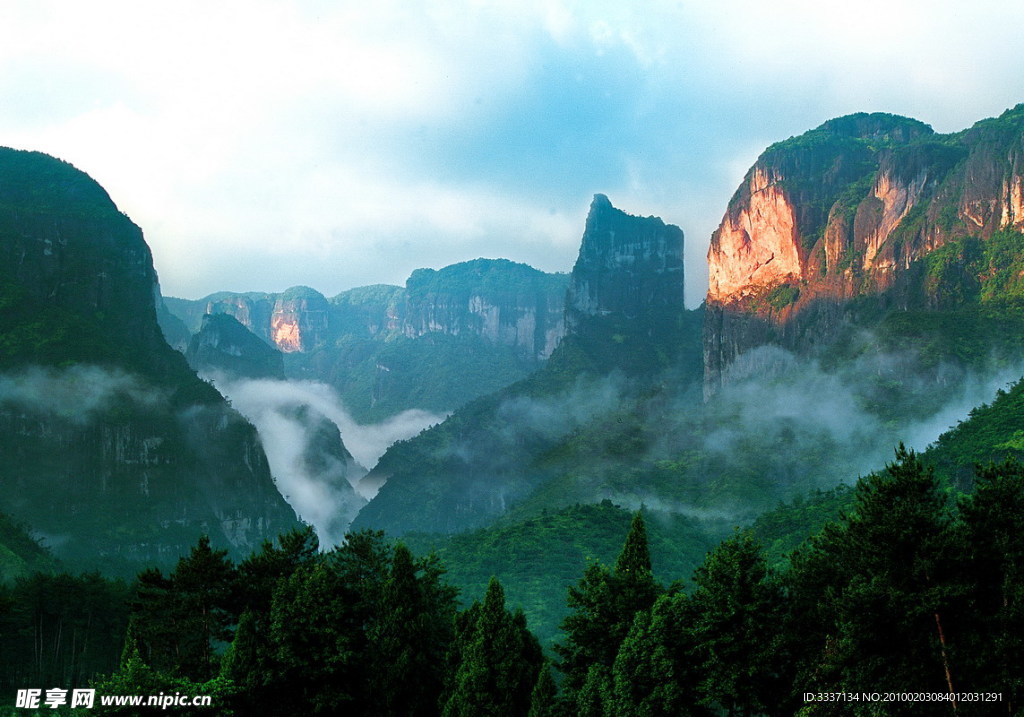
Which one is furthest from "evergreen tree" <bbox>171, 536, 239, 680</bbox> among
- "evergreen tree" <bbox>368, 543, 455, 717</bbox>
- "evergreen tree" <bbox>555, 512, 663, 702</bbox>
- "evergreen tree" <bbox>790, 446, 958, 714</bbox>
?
"evergreen tree" <bbox>790, 446, 958, 714</bbox>

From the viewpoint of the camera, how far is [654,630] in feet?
128

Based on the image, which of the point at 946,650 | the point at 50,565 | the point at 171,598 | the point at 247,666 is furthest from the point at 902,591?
the point at 50,565

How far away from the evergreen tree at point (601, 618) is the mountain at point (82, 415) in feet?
407

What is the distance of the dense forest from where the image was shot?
104ft

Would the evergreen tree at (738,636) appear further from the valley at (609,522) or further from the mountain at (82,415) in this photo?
the mountain at (82,415)

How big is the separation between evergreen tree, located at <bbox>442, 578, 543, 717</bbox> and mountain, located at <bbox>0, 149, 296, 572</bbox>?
12067 centimetres

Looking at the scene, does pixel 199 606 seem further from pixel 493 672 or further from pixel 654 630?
pixel 654 630

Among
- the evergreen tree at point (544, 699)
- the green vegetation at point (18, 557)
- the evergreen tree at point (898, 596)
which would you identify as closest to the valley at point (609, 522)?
the evergreen tree at point (898, 596)

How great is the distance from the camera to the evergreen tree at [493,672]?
43.3 metres

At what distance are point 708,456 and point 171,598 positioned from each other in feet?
530

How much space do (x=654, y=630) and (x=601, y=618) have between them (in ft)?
18.3

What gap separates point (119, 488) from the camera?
174750mm

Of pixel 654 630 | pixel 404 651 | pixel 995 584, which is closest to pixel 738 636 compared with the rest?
pixel 654 630

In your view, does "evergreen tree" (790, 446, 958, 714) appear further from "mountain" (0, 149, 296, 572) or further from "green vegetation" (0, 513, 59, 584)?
"mountain" (0, 149, 296, 572)
